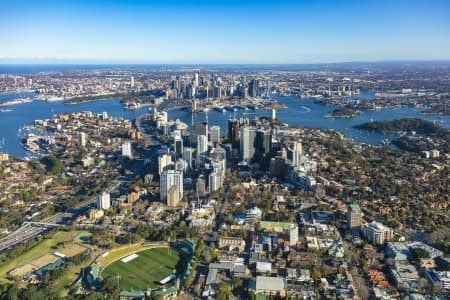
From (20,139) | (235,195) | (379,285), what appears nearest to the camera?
(379,285)

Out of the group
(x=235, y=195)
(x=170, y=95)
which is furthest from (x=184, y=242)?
(x=170, y=95)

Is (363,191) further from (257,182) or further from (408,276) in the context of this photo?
(408,276)

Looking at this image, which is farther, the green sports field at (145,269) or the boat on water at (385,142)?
the boat on water at (385,142)

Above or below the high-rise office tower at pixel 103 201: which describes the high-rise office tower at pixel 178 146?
above

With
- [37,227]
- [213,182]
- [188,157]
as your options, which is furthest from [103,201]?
[188,157]

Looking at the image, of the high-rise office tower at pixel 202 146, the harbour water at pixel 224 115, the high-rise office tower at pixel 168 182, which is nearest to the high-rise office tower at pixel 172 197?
the high-rise office tower at pixel 168 182

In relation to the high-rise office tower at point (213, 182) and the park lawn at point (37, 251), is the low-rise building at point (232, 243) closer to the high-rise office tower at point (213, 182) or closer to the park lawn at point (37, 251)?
the park lawn at point (37, 251)
